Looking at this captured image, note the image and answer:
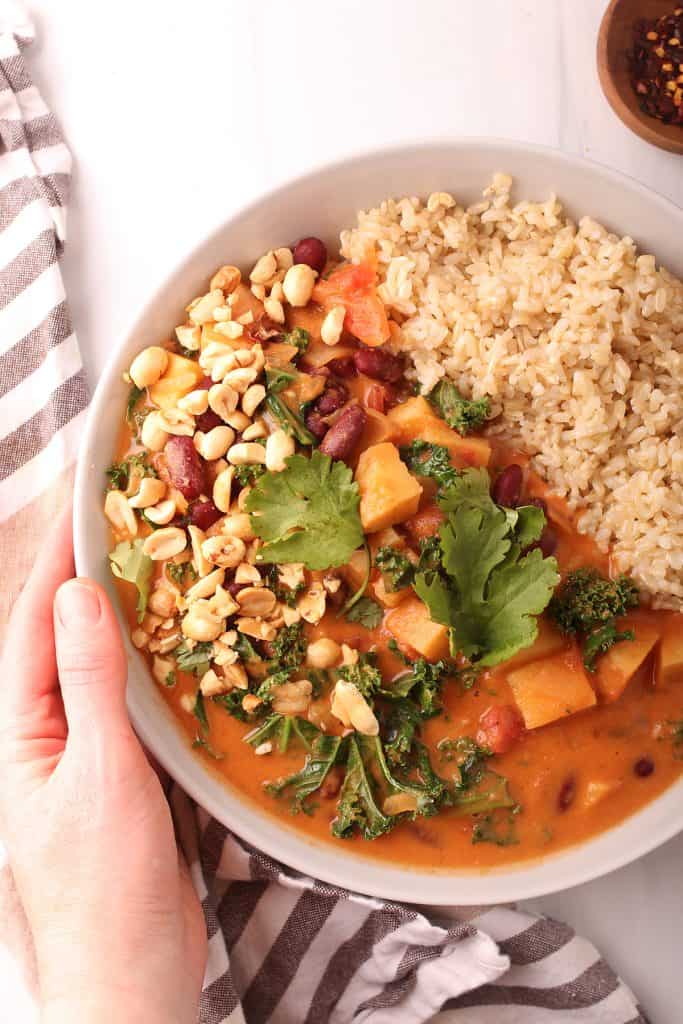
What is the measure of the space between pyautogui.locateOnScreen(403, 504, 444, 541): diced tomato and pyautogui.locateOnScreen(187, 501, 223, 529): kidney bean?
1.91ft

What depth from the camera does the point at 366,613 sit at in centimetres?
310

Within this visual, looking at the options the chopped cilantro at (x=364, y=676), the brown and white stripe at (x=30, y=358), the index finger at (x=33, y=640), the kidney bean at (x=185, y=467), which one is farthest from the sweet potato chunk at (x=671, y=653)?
the brown and white stripe at (x=30, y=358)

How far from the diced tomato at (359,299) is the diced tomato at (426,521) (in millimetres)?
545

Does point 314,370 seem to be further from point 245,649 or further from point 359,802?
point 359,802

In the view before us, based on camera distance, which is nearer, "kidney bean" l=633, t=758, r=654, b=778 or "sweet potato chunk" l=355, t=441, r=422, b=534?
"sweet potato chunk" l=355, t=441, r=422, b=534

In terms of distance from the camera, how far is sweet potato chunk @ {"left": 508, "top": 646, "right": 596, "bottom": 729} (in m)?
3.04

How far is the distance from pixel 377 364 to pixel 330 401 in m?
0.19

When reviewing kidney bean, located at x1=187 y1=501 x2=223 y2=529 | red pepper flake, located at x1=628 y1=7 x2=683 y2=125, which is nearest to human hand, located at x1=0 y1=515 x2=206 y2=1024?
kidney bean, located at x1=187 y1=501 x2=223 y2=529

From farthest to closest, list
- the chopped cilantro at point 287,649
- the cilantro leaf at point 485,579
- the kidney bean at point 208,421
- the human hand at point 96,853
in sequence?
the kidney bean at point 208,421, the chopped cilantro at point 287,649, the cilantro leaf at point 485,579, the human hand at point 96,853

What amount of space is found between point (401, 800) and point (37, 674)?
1.16 metres

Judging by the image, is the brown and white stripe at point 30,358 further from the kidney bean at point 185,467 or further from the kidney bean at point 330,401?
the kidney bean at point 330,401

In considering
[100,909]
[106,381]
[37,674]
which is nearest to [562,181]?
[106,381]

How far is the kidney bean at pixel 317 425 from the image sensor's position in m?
3.11

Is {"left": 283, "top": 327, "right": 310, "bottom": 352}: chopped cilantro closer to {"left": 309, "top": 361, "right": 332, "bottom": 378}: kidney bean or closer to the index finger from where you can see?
{"left": 309, "top": 361, "right": 332, "bottom": 378}: kidney bean
